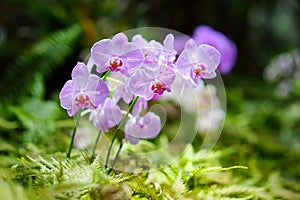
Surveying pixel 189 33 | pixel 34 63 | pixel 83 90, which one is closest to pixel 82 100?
pixel 83 90

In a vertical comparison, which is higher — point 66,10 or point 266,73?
point 266,73

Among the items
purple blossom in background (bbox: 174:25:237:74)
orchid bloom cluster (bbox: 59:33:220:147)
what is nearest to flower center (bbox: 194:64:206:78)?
orchid bloom cluster (bbox: 59:33:220:147)

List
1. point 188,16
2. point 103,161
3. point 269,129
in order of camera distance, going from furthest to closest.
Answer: point 188,16, point 269,129, point 103,161

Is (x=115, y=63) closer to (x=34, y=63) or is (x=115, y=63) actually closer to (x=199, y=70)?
(x=199, y=70)

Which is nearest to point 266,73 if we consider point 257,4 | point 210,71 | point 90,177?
point 257,4

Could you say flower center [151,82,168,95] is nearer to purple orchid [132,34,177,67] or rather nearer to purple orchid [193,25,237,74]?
purple orchid [132,34,177,67]

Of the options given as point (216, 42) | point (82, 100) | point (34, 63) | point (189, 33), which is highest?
point (189, 33)

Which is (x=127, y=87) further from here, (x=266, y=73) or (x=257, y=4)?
(x=257, y=4)
